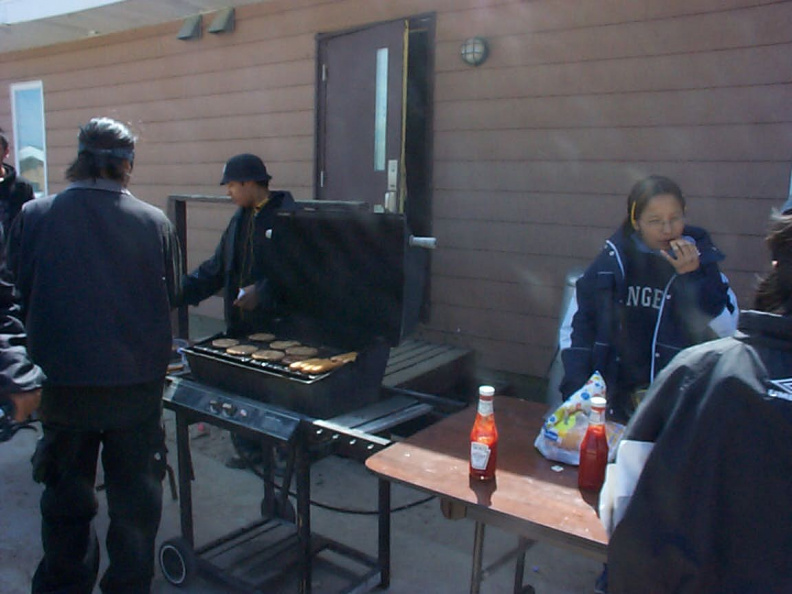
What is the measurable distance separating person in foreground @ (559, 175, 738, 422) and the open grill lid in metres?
0.68

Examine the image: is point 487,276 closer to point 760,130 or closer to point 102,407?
point 760,130

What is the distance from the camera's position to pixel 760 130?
365 centimetres

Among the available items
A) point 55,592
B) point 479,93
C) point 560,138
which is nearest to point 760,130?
point 560,138

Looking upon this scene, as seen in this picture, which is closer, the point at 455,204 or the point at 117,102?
the point at 455,204

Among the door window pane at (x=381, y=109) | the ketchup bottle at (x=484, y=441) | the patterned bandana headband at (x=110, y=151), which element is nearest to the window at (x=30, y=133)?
the door window pane at (x=381, y=109)

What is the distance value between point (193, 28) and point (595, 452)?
5.84 m

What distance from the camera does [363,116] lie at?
5.22 m

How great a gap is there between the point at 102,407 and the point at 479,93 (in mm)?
3348

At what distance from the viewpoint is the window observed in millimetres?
7973

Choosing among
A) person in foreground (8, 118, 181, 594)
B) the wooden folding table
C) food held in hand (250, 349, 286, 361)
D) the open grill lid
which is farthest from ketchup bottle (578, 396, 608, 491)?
person in foreground (8, 118, 181, 594)

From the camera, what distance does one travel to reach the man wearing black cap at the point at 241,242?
3373mm

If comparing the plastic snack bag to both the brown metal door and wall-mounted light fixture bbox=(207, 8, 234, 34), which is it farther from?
wall-mounted light fixture bbox=(207, 8, 234, 34)

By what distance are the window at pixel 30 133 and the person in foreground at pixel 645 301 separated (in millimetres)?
7727

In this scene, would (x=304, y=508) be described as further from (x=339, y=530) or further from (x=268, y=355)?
(x=339, y=530)
